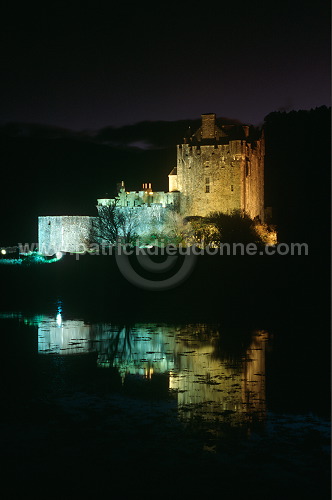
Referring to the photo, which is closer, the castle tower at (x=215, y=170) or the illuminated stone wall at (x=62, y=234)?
the castle tower at (x=215, y=170)

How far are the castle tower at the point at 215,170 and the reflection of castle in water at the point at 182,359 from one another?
2073cm

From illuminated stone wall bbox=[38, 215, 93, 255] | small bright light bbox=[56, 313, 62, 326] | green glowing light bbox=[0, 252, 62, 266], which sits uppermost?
illuminated stone wall bbox=[38, 215, 93, 255]

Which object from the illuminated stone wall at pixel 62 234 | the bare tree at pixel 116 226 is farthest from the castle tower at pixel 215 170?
the illuminated stone wall at pixel 62 234

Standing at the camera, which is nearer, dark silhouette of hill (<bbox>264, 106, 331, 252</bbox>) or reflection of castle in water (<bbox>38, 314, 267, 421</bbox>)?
reflection of castle in water (<bbox>38, 314, 267, 421</bbox>)

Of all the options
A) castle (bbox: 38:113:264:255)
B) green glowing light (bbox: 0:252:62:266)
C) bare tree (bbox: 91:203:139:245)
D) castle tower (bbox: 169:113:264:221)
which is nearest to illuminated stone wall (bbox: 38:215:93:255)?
castle (bbox: 38:113:264:255)

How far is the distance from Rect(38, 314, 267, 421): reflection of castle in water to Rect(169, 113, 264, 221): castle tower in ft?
68.0

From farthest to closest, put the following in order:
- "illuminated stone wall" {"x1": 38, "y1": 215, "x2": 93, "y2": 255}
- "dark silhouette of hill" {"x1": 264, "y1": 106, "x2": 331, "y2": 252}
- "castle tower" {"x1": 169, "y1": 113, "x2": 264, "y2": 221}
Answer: "dark silhouette of hill" {"x1": 264, "y1": 106, "x2": 331, "y2": 252}
"illuminated stone wall" {"x1": 38, "y1": 215, "x2": 93, "y2": 255}
"castle tower" {"x1": 169, "y1": 113, "x2": 264, "y2": 221}

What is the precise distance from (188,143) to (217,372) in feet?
95.9

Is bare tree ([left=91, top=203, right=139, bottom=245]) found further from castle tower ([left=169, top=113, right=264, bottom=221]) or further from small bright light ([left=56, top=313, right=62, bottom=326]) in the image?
small bright light ([left=56, top=313, right=62, bottom=326])

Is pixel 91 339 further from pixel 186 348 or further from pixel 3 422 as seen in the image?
pixel 3 422

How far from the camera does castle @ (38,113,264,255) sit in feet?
131

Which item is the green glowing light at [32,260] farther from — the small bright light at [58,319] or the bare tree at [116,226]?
the small bright light at [58,319]

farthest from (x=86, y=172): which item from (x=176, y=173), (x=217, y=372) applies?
(x=217, y=372)

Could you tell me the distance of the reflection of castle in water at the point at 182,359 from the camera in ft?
36.6
